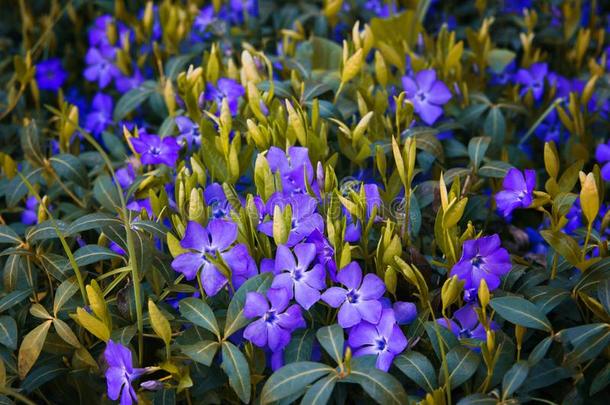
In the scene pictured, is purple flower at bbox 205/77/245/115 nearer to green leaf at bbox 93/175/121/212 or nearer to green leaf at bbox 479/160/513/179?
green leaf at bbox 93/175/121/212

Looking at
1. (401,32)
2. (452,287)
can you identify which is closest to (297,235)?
(452,287)

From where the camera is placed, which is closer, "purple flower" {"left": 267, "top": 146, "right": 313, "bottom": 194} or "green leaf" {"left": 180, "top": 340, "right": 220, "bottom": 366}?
"green leaf" {"left": 180, "top": 340, "right": 220, "bottom": 366}

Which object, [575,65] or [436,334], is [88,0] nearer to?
[575,65]

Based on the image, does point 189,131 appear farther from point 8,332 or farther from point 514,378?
point 514,378

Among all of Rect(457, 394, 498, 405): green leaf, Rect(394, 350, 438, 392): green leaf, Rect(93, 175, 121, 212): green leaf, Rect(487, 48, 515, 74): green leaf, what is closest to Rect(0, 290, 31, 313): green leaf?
Rect(93, 175, 121, 212): green leaf

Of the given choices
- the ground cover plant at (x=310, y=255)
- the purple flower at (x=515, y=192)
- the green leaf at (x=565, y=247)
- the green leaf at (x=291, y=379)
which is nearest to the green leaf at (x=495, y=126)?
the ground cover plant at (x=310, y=255)

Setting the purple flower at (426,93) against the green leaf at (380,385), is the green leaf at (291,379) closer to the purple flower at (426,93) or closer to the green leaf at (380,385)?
the green leaf at (380,385)
